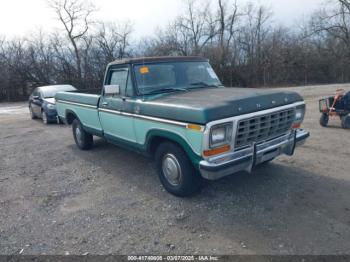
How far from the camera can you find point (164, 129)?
13.4 ft

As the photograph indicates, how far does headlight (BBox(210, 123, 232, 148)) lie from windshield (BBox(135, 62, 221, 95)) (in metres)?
1.58

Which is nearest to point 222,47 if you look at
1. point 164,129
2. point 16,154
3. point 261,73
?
Result: point 261,73

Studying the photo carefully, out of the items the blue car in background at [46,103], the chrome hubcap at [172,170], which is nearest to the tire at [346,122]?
the chrome hubcap at [172,170]

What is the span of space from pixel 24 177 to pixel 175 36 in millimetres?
30125

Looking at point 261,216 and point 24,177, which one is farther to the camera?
point 24,177

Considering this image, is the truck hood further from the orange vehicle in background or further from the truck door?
the orange vehicle in background

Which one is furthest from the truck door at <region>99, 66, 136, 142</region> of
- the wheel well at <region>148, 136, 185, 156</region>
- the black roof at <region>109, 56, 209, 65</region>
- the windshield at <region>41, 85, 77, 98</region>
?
the windshield at <region>41, 85, 77, 98</region>

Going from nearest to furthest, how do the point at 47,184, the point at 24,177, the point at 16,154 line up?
1. the point at 47,184
2. the point at 24,177
3. the point at 16,154

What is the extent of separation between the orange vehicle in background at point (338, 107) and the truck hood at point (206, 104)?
428 cm

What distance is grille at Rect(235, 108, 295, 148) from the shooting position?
3754 mm

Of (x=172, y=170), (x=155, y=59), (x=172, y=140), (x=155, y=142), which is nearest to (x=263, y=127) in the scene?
(x=172, y=140)

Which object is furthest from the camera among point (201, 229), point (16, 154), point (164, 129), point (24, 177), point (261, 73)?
point (261, 73)

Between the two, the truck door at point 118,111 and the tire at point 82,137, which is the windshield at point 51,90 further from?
the truck door at point 118,111

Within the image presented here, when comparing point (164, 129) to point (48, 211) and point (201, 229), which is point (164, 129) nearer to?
point (201, 229)
